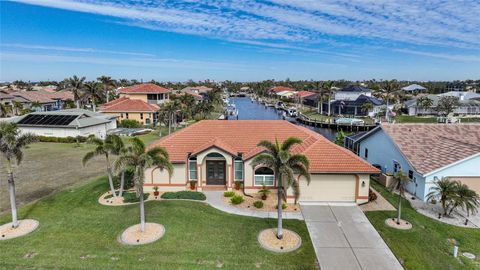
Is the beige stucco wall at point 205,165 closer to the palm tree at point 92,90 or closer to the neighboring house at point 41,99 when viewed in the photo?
the palm tree at point 92,90

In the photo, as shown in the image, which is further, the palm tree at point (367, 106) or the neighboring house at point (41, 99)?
the palm tree at point (367, 106)

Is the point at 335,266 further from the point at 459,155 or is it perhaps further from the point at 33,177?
the point at 33,177

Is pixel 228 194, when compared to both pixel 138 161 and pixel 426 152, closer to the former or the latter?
pixel 138 161

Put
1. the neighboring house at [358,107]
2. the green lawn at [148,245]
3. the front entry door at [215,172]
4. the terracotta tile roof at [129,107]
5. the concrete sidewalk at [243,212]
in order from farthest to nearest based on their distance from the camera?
the neighboring house at [358,107] < the terracotta tile roof at [129,107] < the front entry door at [215,172] < the concrete sidewalk at [243,212] < the green lawn at [148,245]

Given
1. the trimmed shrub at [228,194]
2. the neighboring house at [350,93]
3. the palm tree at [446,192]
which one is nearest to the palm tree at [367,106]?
the neighboring house at [350,93]

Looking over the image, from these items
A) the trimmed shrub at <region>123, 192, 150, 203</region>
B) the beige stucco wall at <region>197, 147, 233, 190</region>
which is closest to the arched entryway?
the beige stucco wall at <region>197, 147, 233, 190</region>

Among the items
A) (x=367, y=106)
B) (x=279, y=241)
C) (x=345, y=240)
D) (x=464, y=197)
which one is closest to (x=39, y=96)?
(x=367, y=106)

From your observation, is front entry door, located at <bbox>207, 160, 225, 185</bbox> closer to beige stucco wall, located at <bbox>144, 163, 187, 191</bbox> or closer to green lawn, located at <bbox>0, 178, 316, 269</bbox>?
beige stucco wall, located at <bbox>144, 163, 187, 191</bbox>
